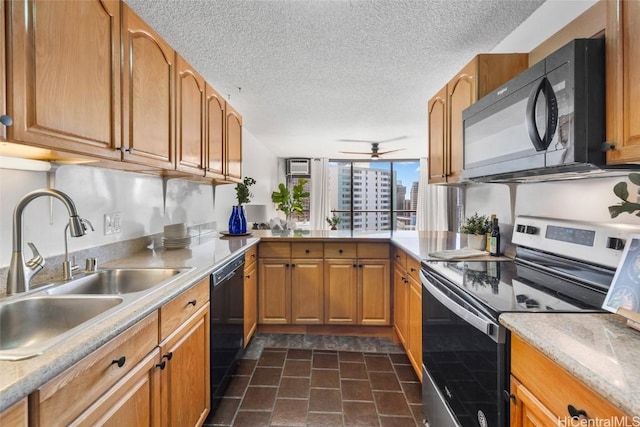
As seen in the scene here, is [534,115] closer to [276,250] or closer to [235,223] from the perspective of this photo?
[276,250]

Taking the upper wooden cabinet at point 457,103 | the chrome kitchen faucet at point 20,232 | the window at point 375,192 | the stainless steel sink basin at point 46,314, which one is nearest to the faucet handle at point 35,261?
the chrome kitchen faucet at point 20,232

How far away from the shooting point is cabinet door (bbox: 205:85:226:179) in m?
2.28

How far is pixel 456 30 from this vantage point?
1928 millimetres

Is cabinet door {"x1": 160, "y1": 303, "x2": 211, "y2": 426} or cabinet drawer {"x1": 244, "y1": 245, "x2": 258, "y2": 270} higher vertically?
cabinet drawer {"x1": 244, "y1": 245, "x2": 258, "y2": 270}

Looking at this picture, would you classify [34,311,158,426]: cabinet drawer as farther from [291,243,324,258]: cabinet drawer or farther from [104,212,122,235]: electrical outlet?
[291,243,324,258]: cabinet drawer

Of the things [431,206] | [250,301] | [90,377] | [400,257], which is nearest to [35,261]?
[90,377]

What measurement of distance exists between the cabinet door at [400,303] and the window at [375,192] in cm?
473

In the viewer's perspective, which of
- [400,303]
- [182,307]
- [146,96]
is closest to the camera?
[182,307]

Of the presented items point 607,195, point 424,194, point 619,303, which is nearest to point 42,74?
point 619,303

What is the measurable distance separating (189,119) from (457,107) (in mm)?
1761

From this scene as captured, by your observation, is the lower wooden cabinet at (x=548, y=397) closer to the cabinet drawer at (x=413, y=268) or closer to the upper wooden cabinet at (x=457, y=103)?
the cabinet drawer at (x=413, y=268)

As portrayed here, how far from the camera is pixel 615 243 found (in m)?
1.12

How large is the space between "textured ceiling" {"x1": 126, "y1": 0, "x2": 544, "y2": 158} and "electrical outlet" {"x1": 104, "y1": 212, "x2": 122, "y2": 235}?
3.87ft

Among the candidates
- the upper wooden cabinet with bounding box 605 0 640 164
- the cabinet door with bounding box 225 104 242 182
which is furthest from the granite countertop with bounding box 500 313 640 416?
the cabinet door with bounding box 225 104 242 182
